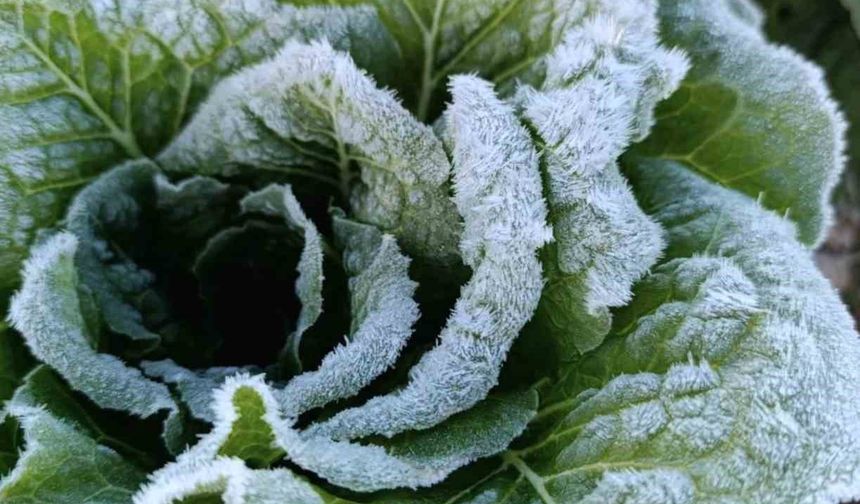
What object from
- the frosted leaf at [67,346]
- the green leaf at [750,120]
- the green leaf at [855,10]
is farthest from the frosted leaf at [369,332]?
the green leaf at [855,10]

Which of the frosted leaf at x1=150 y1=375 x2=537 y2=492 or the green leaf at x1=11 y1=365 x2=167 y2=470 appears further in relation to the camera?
the green leaf at x1=11 y1=365 x2=167 y2=470

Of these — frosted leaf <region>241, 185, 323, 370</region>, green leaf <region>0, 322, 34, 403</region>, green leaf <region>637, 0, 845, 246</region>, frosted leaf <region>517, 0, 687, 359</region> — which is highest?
green leaf <region>637, 0, 845, 246</region>

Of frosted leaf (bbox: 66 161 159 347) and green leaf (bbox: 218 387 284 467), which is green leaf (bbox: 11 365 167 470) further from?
green leaf (bbox: 218 387 284 467)

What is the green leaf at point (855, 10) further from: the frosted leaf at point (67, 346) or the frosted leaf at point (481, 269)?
the frosted leaf at point (67, 346)

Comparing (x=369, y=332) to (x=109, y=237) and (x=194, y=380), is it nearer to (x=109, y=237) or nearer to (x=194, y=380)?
(x=194, y=380)

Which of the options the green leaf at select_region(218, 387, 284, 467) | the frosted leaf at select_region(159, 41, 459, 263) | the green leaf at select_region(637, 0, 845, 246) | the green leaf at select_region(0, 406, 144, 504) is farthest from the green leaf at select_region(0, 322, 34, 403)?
the green leaf at select_region(637, 0, 845, 246)

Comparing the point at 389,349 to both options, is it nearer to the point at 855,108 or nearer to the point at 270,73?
the point at 270,73

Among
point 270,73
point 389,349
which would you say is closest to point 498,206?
point 389,349
